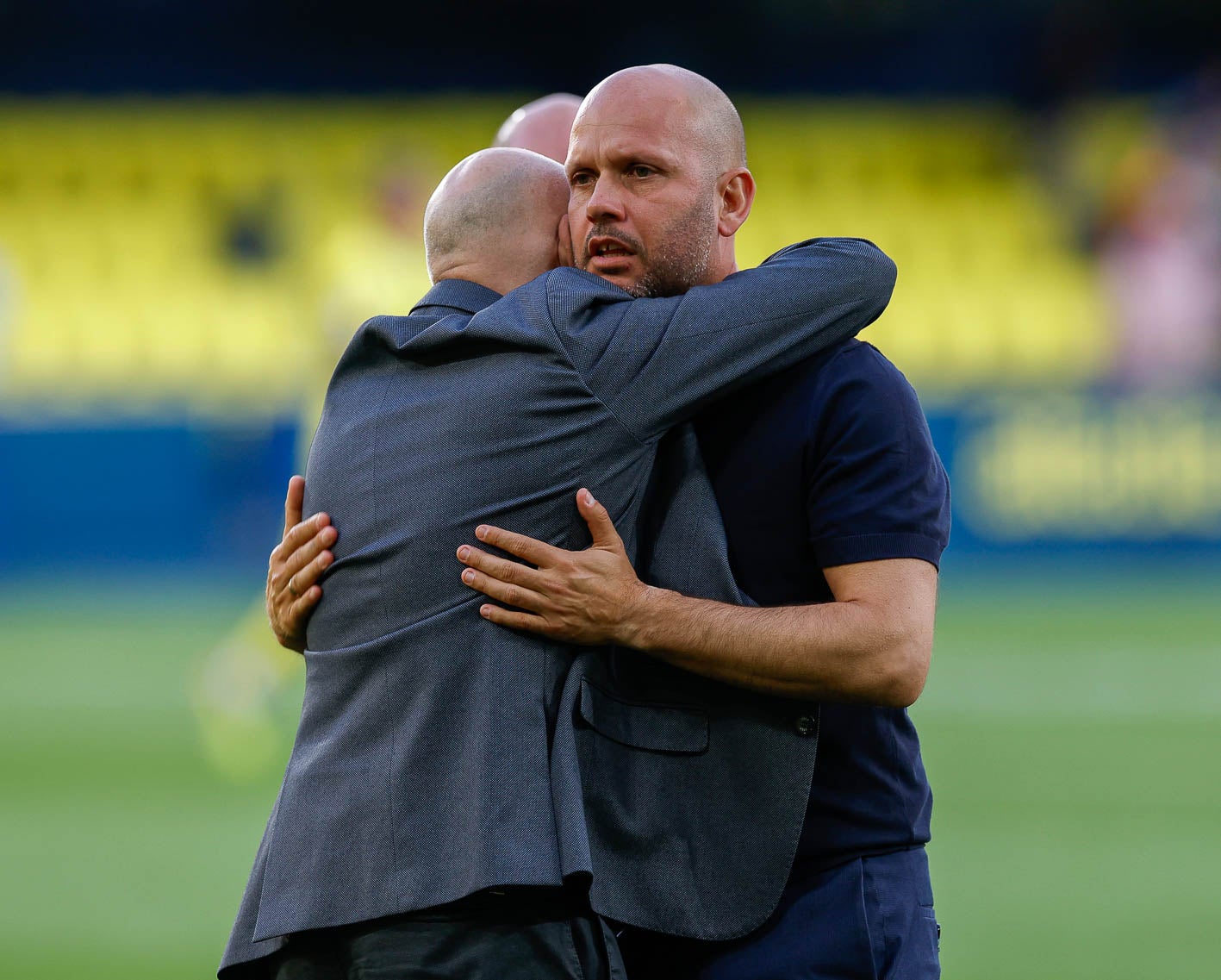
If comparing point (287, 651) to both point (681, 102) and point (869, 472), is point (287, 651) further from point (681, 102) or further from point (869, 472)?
point (869, 472)

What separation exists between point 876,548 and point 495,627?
53 cm

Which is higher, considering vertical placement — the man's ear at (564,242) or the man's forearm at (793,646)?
the man's ear at (564,242)

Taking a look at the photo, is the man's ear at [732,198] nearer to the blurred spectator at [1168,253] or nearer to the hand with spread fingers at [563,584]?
the hand with spread fingers at [563,584]

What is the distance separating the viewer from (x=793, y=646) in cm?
225

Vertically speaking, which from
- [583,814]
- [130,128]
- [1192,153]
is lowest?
[583,814]

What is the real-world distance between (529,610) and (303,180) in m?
14.4

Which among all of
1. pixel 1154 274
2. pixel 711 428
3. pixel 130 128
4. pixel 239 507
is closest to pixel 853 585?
pixel 711 428

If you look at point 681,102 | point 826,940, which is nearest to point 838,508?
point 826,940

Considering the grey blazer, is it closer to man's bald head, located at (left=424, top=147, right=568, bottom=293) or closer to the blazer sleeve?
the blazer sleeve

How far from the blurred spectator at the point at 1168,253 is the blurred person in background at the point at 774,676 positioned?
36.4 ft

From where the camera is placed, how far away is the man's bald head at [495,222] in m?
2.52

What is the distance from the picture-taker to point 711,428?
2.48m

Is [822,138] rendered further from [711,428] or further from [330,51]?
[711,428]

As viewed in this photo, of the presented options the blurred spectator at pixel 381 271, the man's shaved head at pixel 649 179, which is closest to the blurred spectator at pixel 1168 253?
the blurred spectator at pixel 381 271
